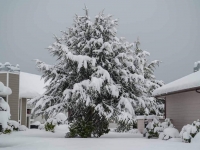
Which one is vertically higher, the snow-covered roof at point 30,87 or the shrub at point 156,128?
the snow-covered roof at point 30,87

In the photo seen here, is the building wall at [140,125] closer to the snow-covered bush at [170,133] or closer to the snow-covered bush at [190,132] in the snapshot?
the snow-covered bush at [170,133]

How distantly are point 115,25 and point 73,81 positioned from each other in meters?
4.29

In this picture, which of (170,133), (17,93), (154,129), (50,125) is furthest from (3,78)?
(170,133)

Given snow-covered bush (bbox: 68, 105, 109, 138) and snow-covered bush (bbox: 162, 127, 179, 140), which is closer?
snow-covered bush (bbox: 162, 127, 179, 140)

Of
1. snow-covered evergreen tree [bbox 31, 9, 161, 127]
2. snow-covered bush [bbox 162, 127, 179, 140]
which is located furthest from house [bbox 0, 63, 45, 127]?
snow-covered bush [bbox 162, 127, 179, 140]

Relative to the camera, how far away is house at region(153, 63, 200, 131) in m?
16.7

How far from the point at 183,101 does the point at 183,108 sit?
0.38m

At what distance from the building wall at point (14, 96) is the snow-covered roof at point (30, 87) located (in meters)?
2.05

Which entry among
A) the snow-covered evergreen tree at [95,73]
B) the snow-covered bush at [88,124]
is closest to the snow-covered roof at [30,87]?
the snow-covered evergreen tree at [95,73]

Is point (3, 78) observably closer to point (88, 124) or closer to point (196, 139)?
point (88, 124)

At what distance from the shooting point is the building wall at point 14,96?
3097cm

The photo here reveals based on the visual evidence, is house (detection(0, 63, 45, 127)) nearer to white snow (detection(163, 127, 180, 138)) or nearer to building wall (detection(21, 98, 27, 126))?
building wall (detection(21, 98, 27, 126))

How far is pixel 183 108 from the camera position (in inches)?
736

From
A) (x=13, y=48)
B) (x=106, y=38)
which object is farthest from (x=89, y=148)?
(x=13, y=48)
